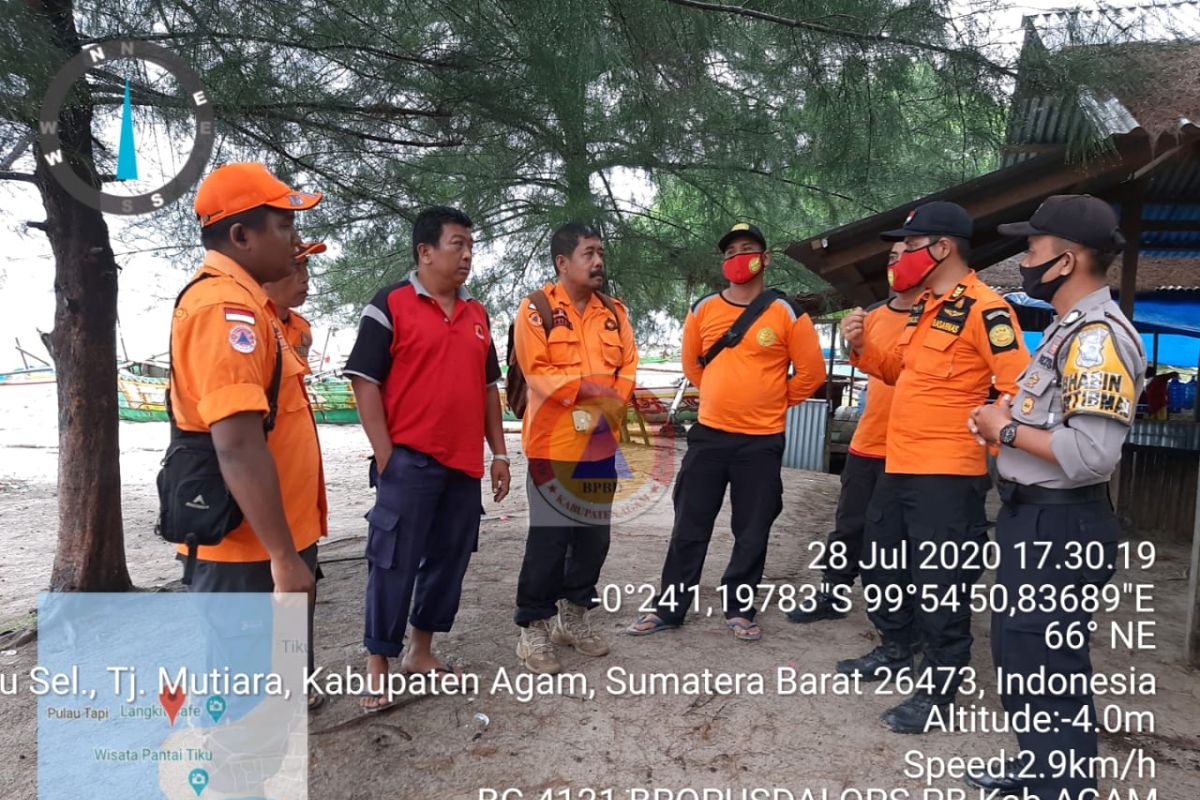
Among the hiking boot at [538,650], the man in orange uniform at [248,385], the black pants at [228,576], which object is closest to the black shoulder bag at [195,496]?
the man in orange uniform at [248,385]

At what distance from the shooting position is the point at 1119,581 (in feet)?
17.4

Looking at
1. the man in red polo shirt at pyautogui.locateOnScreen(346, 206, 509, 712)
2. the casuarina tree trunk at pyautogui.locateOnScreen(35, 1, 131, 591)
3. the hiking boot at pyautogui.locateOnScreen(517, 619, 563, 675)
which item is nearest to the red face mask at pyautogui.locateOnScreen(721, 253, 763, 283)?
the man in red polo shirt at pyautogui.locateOnScreen(346, 206, 509, 712)

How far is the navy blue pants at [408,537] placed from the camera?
2879mm

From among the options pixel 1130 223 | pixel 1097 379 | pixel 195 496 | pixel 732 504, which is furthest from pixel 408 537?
pixel 1130 223

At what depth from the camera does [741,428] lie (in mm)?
3662

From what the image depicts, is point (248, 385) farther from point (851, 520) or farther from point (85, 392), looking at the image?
point (851, 520)

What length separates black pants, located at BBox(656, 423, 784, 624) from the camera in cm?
368

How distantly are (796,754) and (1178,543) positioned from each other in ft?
19.3

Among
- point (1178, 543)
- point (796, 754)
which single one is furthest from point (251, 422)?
point (1178, 543)

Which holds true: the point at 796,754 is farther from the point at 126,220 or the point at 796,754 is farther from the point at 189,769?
the point at 126,220

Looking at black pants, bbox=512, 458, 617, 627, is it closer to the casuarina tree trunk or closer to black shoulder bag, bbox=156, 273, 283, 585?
black shoulder bag, bbox=156, 273, 283, 585

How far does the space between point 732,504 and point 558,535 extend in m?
0.93

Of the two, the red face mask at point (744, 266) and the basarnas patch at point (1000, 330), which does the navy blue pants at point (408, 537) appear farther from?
the basarnas patch at point (1000, 330)

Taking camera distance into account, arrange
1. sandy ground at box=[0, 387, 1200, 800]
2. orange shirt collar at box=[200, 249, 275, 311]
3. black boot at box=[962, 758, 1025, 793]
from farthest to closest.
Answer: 1. sandy ground at box=[0, 387, 1200, 800]
2. black boot at box=[962, 758, 1025, 793]
3. orange shirt collar at box=[200, 249, 275, 311]
